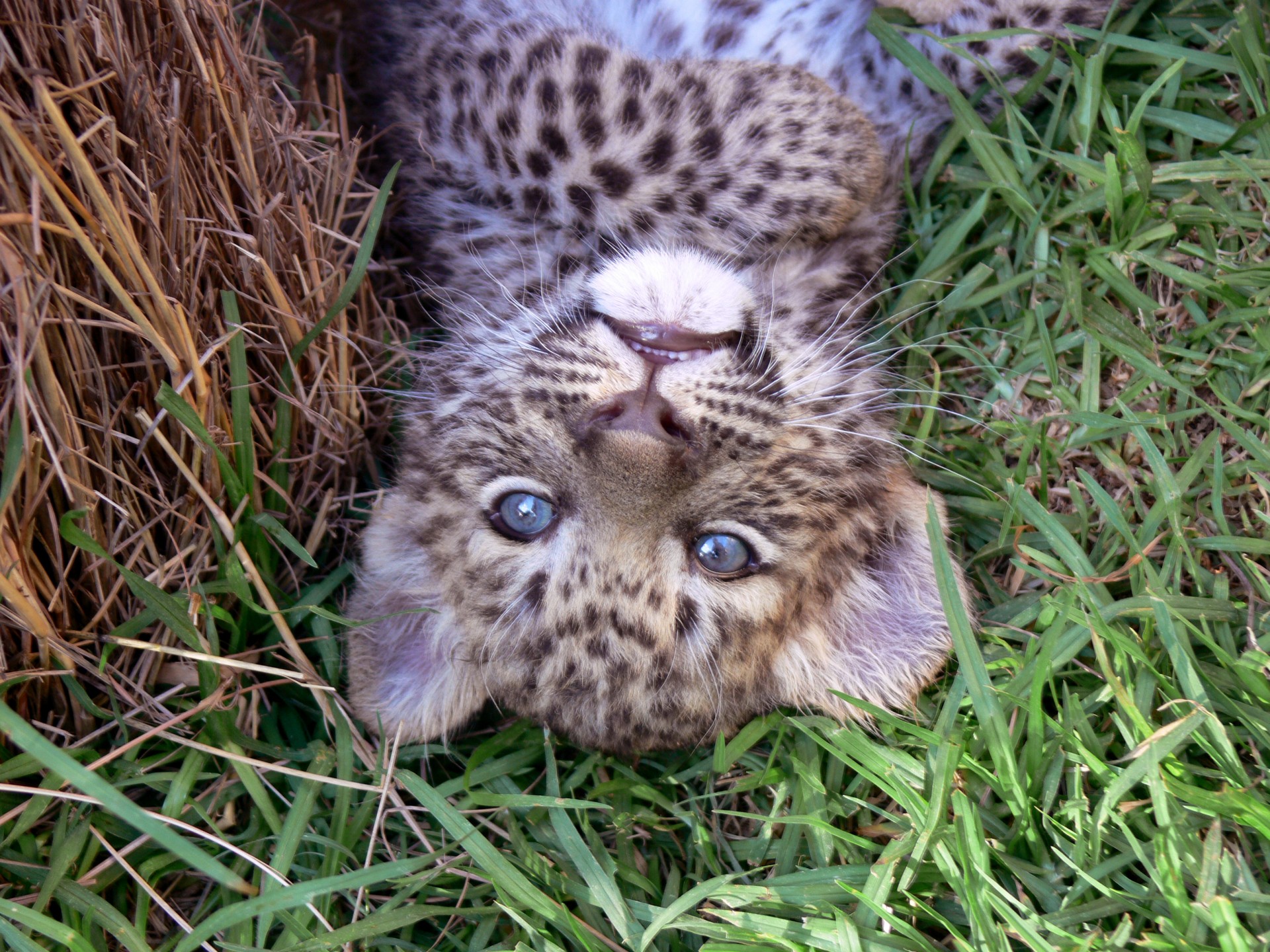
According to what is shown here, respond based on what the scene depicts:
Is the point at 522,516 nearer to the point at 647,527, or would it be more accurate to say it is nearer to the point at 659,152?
the point at 647,527

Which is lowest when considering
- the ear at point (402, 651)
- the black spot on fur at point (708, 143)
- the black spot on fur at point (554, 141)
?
the ear at point (402, 651)

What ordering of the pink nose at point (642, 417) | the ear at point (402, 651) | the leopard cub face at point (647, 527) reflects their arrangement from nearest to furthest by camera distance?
the pink nose at point (642, 417) < the leopard cub face at point (647, 527) < the ear at point (402, 651)

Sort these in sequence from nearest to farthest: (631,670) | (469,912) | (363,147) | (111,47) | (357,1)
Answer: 1. (111,47)
2. (631,670)
3. (469,912)
4. (363,147)
5. (357,1)

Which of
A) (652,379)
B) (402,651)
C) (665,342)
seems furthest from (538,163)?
(402,651)

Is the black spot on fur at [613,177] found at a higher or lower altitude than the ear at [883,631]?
higher

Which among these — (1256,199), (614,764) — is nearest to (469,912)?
(614,764)

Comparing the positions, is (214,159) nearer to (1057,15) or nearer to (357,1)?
(357,1)

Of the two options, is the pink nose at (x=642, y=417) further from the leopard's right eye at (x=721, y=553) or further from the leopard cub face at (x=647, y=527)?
the leopard's right eye at (x=721, y=553)

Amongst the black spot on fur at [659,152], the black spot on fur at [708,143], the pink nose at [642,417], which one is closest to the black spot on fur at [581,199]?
the black spot on fur at [659,152]
